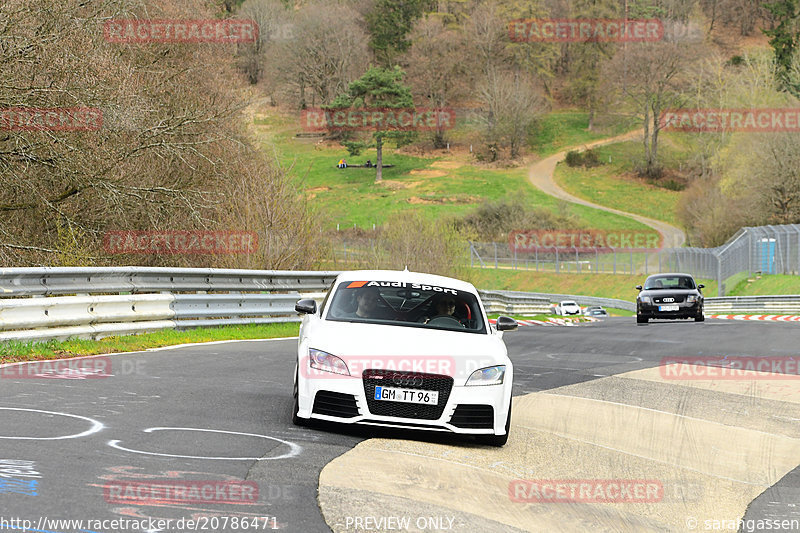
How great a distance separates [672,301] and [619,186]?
8863 centimetres

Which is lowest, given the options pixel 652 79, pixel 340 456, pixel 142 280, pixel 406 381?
pixel 340 456

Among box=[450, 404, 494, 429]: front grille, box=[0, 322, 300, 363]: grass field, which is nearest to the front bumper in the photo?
box=[450, 404, 494, 429]: front grille

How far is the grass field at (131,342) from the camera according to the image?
1251cm

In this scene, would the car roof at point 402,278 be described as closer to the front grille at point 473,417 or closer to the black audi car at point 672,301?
the front grille at point 473,417

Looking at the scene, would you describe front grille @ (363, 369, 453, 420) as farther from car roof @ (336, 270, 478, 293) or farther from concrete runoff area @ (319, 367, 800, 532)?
car roof @ (336, 270, 478, 293)

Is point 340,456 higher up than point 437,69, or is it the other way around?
point 437,69

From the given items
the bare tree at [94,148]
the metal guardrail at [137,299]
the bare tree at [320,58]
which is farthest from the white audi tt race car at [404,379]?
the bare tree at [320,58]

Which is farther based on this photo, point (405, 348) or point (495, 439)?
point (495, 439)

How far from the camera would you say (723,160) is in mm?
79938

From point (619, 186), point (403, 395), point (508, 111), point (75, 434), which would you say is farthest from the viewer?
point (508, 111)

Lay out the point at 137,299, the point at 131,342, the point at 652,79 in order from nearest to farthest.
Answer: the point at 131,342
the point at 137,299
the point at 652,79

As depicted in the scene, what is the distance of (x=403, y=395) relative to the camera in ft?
26.2

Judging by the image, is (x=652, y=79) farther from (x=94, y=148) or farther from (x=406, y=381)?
(x=406, y=381)
